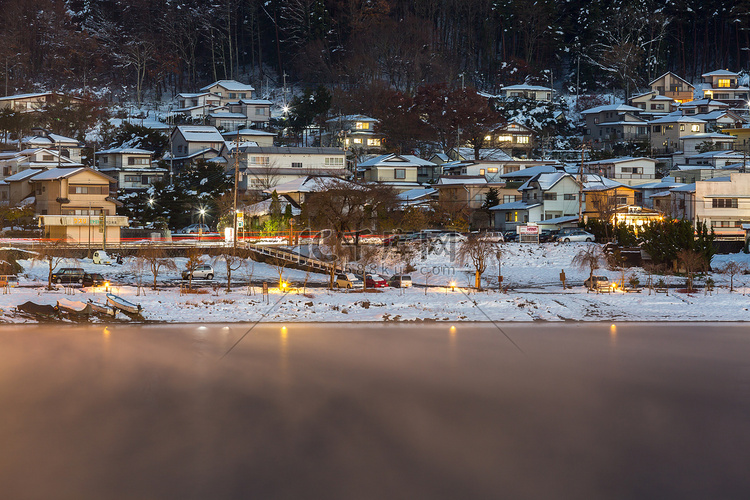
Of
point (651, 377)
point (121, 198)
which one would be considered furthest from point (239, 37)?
point (651, 377)

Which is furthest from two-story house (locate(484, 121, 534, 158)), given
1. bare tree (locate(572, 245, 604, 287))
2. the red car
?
the red car

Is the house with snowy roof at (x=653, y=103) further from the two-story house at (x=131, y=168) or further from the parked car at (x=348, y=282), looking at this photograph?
the parked car at (x=348, y=282)

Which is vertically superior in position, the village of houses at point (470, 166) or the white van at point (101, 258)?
the village of houses at point (470, 166)

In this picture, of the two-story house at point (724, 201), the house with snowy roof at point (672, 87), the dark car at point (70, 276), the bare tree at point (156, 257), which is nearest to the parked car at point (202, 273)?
the bare tree at point (156, 257)

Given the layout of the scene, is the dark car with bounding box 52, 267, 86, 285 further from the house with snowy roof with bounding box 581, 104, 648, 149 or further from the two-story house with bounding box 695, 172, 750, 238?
the house with snowy roof with bounding box 581, 104, 648, 149

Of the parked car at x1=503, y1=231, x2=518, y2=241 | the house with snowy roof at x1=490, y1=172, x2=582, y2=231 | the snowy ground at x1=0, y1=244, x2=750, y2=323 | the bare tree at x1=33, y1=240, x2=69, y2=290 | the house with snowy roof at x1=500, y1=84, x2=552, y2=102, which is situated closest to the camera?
the snowy ground at x1=0, y1=244, x2=750, y2=323

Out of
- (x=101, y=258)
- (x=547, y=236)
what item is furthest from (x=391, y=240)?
(x=101, y=258)
